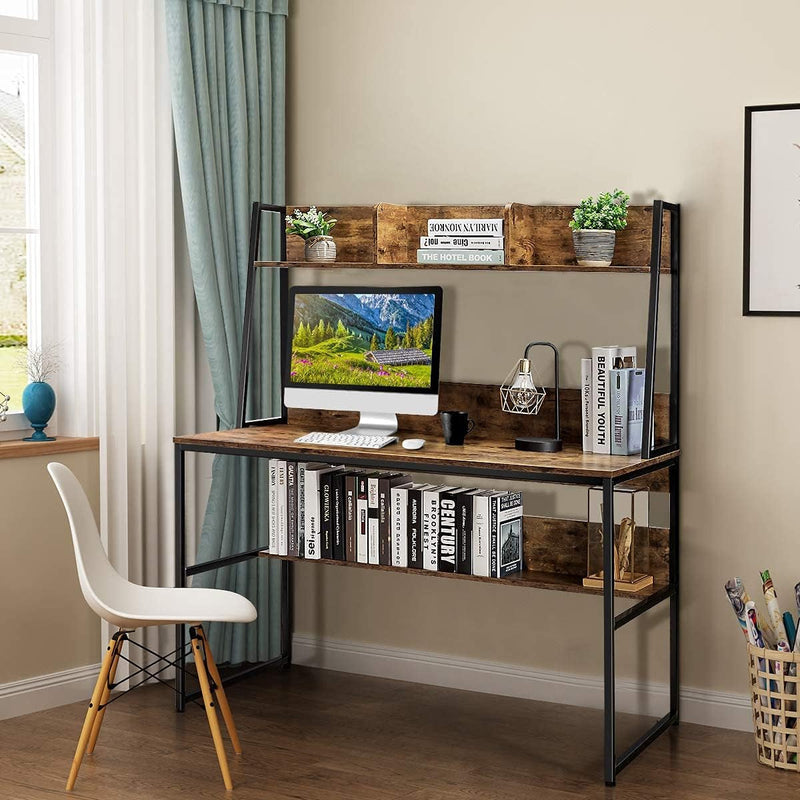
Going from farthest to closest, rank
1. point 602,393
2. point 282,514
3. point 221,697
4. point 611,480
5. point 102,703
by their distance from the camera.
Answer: point 282,514
point 602,393
point 221,697
point 102,703
point 611,480

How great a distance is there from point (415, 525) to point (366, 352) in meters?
0.59

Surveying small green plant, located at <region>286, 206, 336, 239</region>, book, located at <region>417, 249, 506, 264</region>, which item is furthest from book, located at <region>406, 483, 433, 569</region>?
small green plant, located at <region>286, 206, 336, 239</region>

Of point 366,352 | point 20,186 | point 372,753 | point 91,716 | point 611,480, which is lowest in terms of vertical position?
point 372,753

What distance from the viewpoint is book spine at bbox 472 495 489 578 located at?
3.31m

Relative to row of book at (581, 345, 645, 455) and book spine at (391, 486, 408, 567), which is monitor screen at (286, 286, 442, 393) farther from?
row of book at (581, 345, 645, 455)

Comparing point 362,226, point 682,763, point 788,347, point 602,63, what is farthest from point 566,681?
point 602,63

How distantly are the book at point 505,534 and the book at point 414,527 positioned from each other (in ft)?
0.72

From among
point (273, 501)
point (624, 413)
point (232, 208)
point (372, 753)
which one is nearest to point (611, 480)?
point (624, 413)

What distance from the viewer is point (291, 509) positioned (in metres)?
3.62

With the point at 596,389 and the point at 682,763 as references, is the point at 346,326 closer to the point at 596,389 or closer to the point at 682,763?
the point at 596,389

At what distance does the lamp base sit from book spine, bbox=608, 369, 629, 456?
0.16 meters

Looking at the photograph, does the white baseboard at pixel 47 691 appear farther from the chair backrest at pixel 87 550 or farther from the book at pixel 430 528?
the book at pixel 430 528

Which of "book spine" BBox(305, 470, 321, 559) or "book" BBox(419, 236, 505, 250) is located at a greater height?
"book" BBox(419, 236, 505, 250)

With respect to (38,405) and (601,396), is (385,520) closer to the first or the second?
(601,396)
